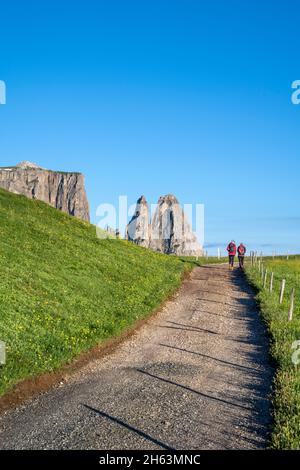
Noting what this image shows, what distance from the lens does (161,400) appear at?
43.3 feet

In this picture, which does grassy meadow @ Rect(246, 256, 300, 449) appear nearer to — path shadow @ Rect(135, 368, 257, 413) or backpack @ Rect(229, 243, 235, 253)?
path shadow @ Rect(135, 368, 257, 413)

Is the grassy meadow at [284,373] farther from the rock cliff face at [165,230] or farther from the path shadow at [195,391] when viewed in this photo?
the rock cliff face at [165,230]

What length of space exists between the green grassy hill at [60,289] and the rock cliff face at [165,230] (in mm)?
110318

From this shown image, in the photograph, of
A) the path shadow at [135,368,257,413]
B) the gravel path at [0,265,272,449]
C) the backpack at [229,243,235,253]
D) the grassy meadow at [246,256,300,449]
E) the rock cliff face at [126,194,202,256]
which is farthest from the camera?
the rock cliff face at [126,194,202,256]

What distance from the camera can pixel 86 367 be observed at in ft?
55.3

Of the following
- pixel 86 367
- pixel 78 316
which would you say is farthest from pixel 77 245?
pixel 86 367

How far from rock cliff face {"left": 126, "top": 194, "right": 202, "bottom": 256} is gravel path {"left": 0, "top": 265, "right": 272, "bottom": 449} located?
13268 cm

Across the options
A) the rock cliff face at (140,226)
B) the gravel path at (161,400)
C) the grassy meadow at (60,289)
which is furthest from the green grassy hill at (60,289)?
the rock cliff face at (140,226)

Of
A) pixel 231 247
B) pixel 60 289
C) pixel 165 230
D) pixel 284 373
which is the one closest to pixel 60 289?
pixel 60 289

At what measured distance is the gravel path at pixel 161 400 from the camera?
1081 cm

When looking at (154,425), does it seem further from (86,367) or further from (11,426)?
(86,367)

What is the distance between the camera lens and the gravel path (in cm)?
1081

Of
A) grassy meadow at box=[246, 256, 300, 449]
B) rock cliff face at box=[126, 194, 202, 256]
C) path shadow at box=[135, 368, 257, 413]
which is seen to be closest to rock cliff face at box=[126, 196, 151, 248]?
rock cliff face at box=[126, 194, 202, 256]
